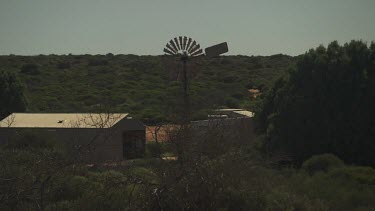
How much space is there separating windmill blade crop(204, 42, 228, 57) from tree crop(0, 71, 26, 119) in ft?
71.4

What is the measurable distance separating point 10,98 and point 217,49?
2241cm

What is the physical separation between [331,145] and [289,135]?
1560 millimetres

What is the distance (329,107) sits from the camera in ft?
66.6

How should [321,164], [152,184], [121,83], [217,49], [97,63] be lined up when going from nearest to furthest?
1. [152,184]
2. [217,49]
3. [321,164]
4. [121,83]
5. [97,63]

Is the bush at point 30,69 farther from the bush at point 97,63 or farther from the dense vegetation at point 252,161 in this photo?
the dense vegetation at point 252,161

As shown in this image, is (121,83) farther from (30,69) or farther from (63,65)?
(63,65)

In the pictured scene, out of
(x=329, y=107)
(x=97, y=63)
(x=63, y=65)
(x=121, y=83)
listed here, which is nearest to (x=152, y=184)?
(x=329, y=107)

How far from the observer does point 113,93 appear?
5366 centimetres

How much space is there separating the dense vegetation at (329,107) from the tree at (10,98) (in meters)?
17.9

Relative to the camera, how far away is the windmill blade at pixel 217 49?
14.3m

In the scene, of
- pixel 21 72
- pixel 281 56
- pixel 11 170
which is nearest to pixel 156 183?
pixel 11 170

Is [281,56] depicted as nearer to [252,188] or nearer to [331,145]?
[331,145]

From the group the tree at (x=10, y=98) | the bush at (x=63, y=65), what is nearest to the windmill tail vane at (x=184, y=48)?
the tree at (x=10, y=98)

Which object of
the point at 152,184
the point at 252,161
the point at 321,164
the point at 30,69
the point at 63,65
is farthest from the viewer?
the point at 63,65
